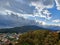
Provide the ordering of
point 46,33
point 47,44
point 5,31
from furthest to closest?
point 5,31 → point 46,33 → point 47,44

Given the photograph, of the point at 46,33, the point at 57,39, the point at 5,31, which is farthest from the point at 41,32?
the point at 5,31

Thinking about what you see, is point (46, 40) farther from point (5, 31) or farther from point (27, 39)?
point (5, 31)

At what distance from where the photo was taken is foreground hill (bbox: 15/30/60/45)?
3562 centimetres

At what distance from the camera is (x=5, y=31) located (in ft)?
397

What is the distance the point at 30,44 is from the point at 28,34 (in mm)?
2673

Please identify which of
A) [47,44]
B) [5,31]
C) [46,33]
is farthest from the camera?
[5,31]

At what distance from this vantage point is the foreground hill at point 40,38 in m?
35.6

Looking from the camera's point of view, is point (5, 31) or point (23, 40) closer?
point (23, 40)

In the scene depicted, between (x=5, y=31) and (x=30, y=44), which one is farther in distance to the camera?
(x=5, y=31)

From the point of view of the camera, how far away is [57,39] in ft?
118

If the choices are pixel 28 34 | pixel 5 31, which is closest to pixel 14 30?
pixel 5 31

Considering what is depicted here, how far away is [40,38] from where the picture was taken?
36.9 m

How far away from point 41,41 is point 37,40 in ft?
2.41

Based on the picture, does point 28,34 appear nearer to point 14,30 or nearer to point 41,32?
point 41,32
